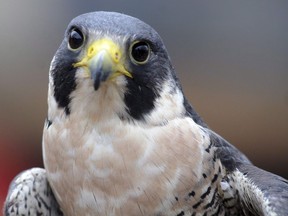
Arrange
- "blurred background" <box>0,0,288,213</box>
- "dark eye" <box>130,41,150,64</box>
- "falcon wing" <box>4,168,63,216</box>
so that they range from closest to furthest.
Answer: "dark eye" <box>130,41,150,64</box>
"falcon wing" <box>4,168,63,216</box>
"blurred background" <box>0,0,288,213</box>

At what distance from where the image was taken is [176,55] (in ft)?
13.4

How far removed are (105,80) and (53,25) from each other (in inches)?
79.4

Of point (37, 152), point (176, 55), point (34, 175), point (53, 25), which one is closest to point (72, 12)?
point (53, 25)

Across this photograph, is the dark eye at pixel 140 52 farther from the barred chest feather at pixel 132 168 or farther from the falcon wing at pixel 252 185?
the falcon wing at pixel 252 185

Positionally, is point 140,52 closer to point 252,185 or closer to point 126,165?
point 126,165

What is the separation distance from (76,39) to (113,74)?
0.63 feet

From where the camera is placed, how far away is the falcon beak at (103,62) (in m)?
2.17

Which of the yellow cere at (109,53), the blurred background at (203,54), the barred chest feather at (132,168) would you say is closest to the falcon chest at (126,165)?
the barred chest feather at (132,168)

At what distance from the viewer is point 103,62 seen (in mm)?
2172

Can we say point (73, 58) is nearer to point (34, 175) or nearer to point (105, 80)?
point (105, 80)

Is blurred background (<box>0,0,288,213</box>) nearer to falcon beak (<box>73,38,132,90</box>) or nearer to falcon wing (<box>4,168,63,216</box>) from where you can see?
falcon wing (<box>4,168,63,216</box>)

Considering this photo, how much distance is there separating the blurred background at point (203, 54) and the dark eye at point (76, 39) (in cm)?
161

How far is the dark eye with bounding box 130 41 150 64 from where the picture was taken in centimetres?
229

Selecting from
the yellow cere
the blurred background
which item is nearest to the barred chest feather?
the yellow cere
